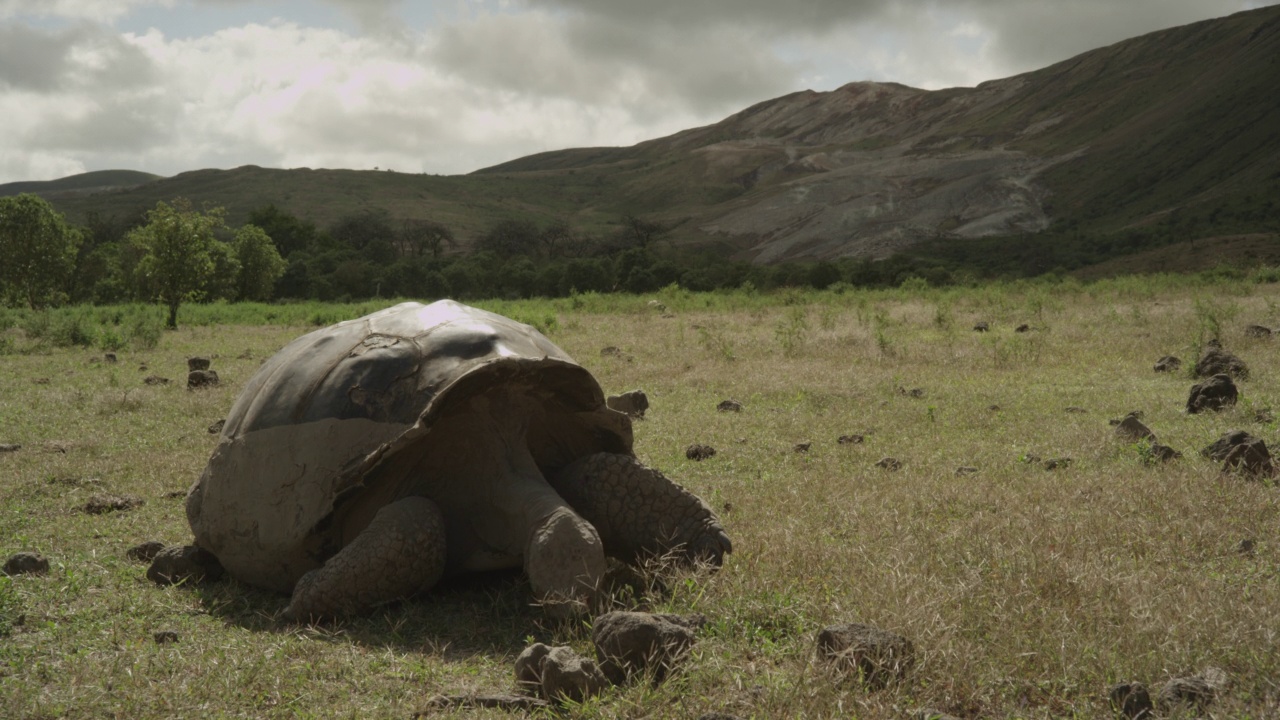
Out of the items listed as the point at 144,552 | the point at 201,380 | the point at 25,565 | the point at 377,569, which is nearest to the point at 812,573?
the point at 377,569

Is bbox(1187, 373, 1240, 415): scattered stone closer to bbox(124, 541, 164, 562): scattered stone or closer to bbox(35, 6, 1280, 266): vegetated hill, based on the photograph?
bbox(124, 541, 164, 562): scattered stone

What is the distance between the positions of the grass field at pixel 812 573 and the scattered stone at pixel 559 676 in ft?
0.27

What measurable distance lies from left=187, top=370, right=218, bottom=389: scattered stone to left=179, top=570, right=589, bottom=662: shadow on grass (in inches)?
275

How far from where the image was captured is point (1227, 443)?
5859mm

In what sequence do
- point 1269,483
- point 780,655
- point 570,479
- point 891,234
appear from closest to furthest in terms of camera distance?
point 780,655 < point 570,479 < point 1269,483 < point 891,234

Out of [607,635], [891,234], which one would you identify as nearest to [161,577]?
[607,635]

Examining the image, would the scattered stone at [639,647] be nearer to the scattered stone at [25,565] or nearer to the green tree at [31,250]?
the scattered stone at [25,565]

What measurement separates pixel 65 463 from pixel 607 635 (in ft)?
18.5

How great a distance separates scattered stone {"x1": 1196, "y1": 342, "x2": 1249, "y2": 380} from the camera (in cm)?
923

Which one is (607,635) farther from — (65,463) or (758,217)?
(758,217)

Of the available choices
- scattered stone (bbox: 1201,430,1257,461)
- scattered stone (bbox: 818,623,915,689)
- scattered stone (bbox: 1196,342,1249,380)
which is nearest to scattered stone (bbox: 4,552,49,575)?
scattered stone (bbox: 818,623,915,689)

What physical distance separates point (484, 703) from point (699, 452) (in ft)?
13.7

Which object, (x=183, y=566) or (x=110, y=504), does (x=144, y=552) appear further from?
(x=110, y=504)

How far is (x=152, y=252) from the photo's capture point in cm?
2128
